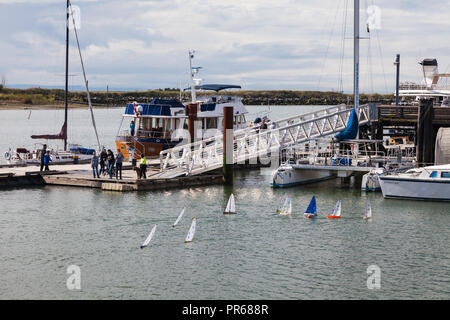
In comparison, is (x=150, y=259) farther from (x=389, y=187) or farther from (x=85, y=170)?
(x=85, y=170)

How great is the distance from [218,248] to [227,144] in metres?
13.0

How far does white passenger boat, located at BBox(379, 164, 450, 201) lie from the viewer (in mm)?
30359

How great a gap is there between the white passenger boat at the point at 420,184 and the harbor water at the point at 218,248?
47cm

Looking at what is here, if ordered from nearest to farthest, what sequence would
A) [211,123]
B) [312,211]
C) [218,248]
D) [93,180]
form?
[218,248]
[312,211]
[93,180]
[211,123]

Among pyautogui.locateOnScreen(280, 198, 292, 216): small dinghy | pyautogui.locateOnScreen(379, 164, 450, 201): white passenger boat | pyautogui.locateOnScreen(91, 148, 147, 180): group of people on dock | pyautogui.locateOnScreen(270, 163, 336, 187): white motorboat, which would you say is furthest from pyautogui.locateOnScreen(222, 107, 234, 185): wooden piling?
pyautogui.locateOnScreen(379, 164, 450, 201): white passenger boat

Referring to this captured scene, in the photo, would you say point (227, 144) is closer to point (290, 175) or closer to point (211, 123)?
point (290, 175)

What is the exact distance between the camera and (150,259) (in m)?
21.3

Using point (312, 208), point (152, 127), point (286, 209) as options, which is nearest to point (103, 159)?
point (152, 127)

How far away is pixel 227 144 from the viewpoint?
115ft

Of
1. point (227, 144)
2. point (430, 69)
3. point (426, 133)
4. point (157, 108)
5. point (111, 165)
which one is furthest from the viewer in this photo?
point (430, 69)

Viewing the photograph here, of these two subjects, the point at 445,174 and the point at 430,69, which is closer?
the point at 445,174

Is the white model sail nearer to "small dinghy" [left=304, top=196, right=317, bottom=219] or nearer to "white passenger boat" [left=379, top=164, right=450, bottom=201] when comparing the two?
"small dinghy" [left=304, top=196, right=317, bottom=219]
